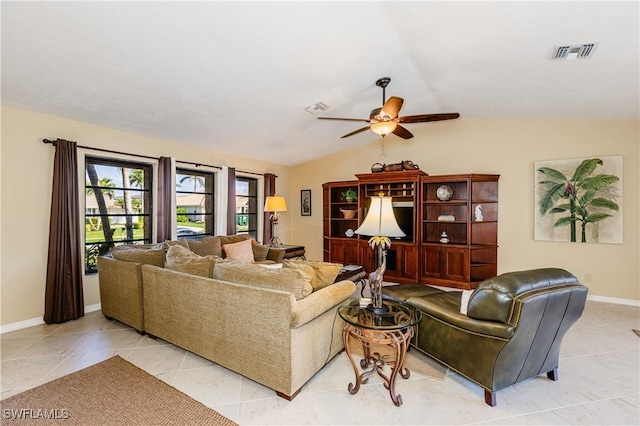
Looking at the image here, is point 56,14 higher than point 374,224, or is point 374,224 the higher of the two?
point 56,14

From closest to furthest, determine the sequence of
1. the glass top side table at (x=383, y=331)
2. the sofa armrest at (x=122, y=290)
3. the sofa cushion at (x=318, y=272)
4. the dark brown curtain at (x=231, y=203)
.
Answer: the glass top side table at (x=383, y=331), the sofa cushion at (x=318, y=272), the sofa armrest at (x=122, y=290), the dark brown curtain at (x=231, y=203)

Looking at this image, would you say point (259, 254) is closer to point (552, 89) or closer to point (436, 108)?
point (436, 108)

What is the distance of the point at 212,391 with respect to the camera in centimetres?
221

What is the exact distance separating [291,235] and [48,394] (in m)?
5.33

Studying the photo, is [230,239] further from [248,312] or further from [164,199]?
[248,312]

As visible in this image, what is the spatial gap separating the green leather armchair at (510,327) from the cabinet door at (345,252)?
361 centimetres

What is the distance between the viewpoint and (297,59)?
9.47 feet

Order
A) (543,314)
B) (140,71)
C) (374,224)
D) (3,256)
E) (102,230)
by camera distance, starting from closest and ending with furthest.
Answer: (543,314) → (374,224) → (140,71) → (3,256) → (102,230)

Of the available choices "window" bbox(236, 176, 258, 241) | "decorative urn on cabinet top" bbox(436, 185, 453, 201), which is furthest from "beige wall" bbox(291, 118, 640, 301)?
"window" bbox(236, 176, 258, 241)

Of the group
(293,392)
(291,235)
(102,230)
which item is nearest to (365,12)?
(293,392)

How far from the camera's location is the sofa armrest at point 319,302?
6.61ft

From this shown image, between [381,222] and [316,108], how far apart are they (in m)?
2.45

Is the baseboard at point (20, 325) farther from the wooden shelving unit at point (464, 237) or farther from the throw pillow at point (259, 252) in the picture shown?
the wooden shelving unit at point (464, 237)

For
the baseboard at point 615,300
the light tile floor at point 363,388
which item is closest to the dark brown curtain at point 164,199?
the light tile floor at point 363,388
